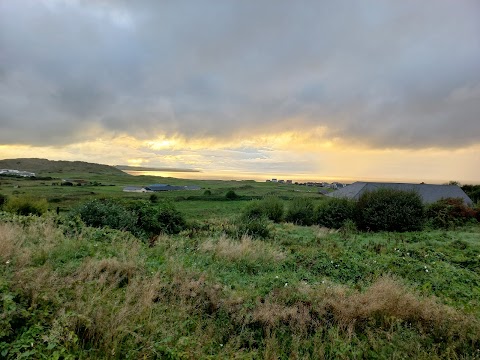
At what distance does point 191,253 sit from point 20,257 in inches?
163

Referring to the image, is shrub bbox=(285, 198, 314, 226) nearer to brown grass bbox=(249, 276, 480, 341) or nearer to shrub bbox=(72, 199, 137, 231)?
shrub bbox=(72, 199, 137, 231)

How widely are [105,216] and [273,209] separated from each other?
14655mm

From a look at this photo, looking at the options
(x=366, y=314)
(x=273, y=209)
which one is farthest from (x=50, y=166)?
(x=366, y=314)

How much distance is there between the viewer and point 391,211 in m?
19.5

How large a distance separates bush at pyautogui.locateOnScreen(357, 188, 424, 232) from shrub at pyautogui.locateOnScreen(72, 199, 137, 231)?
1487 centimetres

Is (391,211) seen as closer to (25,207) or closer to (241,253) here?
(241,253)

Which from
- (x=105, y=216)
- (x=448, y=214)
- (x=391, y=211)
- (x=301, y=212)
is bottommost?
(x=301, y=212)

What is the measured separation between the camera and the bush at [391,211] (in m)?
19.4

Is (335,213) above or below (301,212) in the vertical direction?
above

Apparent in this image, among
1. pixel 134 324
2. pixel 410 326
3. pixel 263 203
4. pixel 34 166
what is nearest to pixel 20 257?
pixel 134 324

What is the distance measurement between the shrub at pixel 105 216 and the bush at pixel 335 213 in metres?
14.5

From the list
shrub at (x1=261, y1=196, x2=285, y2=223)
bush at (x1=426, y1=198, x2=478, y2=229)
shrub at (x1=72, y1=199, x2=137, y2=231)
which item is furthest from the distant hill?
bush at (x1=426, y1=198, x2=478, y2=229)

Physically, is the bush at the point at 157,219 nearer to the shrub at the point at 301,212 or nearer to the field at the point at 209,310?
the field at the point at 209,310

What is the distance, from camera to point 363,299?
5.27 metres
